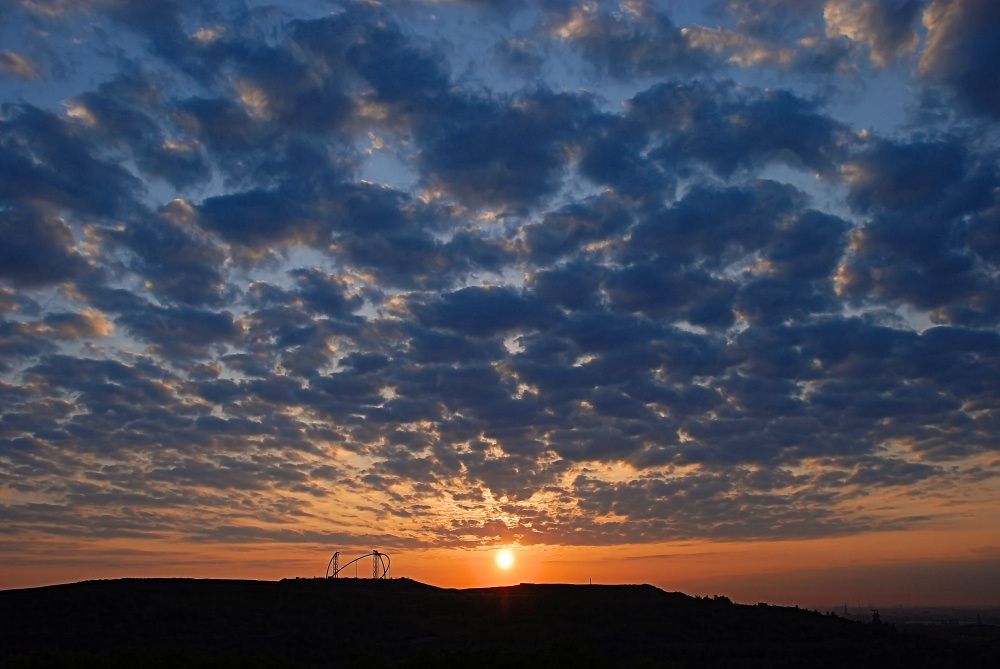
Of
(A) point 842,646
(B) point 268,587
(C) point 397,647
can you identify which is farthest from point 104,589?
(A) point 842,646

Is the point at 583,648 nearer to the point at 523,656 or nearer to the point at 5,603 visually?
the point at 523,656

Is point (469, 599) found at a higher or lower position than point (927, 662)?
higher

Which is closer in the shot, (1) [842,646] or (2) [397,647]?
(1) [842,646]

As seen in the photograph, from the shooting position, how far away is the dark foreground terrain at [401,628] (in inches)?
1754

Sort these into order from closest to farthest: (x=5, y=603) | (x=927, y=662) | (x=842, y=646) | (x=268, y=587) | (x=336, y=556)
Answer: (x=927, y=662)
(x=842, y=646)
(x=5, y=603)
(x=268, y=587)
(x=336, y=556)

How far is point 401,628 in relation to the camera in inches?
2472

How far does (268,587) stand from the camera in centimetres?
7356

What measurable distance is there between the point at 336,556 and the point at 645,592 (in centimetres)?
4068

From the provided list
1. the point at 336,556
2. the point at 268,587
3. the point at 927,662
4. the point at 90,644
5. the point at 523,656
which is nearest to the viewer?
the point at 523,656

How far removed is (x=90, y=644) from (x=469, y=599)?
1264 inches

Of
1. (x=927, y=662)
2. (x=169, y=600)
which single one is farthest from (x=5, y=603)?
(x=927, y=662)

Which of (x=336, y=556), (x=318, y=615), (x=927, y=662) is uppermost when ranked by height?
(x=336, y=556)

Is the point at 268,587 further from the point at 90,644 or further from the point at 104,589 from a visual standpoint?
the point at 90,644

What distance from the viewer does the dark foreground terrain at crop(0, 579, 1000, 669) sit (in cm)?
4456
